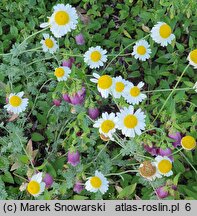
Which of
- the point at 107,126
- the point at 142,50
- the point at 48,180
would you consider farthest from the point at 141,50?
the point at 48,180

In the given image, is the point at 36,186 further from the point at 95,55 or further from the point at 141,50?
the point at 141,50

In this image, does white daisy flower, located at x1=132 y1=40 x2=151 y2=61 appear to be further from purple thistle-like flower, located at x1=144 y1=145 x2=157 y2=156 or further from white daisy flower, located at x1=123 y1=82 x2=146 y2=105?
purple thistle-like flower, located at x1=144 y1=145 x2=157 y2=156

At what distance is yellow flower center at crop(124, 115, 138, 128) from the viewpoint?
6.09 feet

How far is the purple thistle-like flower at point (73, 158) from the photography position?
203 cm

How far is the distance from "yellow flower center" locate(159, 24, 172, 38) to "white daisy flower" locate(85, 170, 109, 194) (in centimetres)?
68

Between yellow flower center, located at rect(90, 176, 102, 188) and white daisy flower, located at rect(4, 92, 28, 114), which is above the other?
white daisy flower, located at rect(4, 92, 28, 114)

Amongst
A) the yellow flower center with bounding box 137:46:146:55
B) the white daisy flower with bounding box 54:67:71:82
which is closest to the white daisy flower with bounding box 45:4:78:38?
the white daisy flower with bounding box 54:67:71:82

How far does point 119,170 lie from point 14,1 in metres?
1.10

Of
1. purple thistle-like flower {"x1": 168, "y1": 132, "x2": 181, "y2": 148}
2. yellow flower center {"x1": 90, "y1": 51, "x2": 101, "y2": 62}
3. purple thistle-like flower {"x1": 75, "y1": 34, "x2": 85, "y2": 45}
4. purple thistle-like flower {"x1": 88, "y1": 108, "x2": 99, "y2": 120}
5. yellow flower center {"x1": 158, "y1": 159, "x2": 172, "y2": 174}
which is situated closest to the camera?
yellow flower center {"x1": 158, "y1": 159, "x2": 172, "y2": 174}

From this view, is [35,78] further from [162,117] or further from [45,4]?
[162,117]

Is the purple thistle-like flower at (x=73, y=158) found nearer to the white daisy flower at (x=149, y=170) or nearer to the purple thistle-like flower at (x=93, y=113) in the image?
the purple thistle-like flower at (x=93, y=113)

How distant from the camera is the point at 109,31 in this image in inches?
102

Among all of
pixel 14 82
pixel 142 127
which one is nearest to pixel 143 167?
pixel 142 127

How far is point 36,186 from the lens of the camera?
6.22 ft
